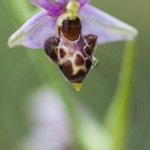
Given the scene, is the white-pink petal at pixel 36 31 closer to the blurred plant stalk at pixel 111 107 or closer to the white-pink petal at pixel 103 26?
the white-pink petal at pixel 103 26

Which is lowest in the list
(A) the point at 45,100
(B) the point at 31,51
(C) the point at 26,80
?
(C) the point at 26,80

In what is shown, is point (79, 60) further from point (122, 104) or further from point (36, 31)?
point (122, 104)

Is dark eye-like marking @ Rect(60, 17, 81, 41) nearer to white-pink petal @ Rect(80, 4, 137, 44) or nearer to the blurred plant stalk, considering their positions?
white-pink petal @ Rect(80, 4, 137, 44)

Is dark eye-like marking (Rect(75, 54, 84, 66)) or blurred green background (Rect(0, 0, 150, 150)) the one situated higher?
dark eye-like marking (Rect(75, 54, 84, 66))

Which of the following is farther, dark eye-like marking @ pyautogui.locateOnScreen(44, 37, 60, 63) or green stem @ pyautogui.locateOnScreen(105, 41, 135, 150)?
green stem @ pyautogui.locateOnScreen(105, 41, 135, 150)

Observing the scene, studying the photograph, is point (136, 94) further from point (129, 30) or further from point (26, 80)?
point (129, 30)

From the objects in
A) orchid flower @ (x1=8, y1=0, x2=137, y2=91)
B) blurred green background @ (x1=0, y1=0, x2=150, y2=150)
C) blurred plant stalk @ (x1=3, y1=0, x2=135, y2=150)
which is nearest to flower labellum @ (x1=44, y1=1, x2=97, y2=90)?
orchid flower @ (x1=8, y1=0, x2=137, y2=91)

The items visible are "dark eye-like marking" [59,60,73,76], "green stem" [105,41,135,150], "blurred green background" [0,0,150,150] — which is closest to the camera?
"dark eye-like marking" [59,60,73,76]
